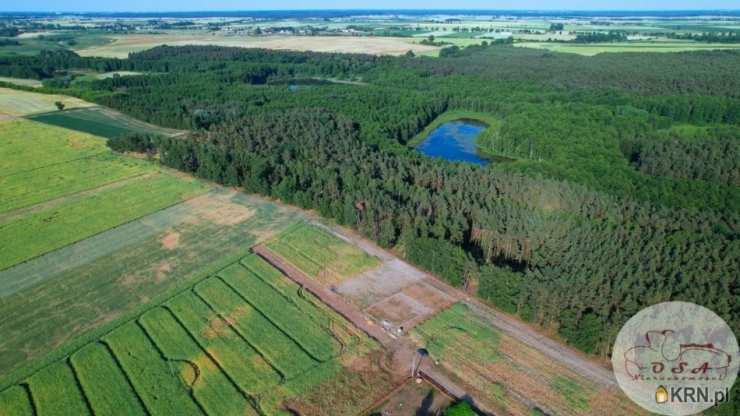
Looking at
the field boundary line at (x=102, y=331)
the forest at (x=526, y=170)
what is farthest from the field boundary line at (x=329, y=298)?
the forest at (x=526, y=170)

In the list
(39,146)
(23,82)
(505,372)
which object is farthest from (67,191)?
(23,82)

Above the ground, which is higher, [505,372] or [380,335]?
[505,372]

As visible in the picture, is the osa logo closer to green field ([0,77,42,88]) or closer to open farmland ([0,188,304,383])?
open farmland ([0,188,304,383])

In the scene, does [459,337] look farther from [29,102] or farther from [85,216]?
[29,102]

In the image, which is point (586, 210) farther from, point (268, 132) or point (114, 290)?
point (268, 132)

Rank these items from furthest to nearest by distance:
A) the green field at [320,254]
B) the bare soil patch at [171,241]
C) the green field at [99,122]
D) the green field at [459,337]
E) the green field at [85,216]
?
the green field at [99,122]
the green field at [85,216]
the bare soil patch at [171,241]
the green field at [320,254]
the green field at [459,337]

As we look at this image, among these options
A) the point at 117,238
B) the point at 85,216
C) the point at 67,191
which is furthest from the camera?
the point at 67,191

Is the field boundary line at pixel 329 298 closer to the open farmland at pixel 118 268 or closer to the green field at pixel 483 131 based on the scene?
the open farmland at pixel 118 268
